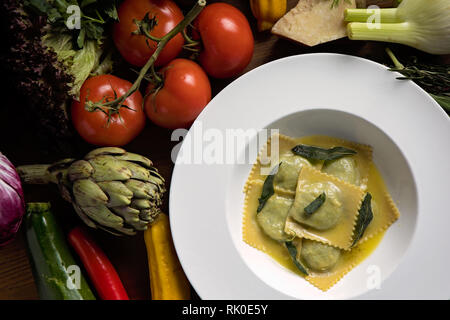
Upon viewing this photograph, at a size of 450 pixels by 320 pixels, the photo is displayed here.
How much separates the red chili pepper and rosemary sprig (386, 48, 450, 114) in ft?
5.57

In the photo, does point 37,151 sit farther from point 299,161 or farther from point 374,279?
point 374,279

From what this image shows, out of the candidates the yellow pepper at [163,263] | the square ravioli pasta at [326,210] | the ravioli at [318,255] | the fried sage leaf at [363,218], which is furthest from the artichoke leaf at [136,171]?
the fried sage leaf at [363,218]

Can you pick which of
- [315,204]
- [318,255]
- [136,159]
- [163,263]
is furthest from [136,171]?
[318,255]

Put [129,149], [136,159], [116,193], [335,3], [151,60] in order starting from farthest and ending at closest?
[129,149] < [335,3] < [136,159] < [116,193] < [151,60]

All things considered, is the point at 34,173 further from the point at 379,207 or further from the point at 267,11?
the point at 379,207

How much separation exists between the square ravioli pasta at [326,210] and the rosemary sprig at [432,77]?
1.92ft

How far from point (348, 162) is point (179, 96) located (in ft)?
3.02

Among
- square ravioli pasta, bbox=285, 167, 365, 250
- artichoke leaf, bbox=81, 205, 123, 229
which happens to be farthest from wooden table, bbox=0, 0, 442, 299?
square ravioli pasta, bbox=285, 167, 365, 250

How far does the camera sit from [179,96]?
2113 millimetres

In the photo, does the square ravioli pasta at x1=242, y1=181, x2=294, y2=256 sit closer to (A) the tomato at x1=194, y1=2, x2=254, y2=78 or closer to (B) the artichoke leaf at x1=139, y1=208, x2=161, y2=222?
(B) the artichoke leaf at x1=139, y1=208, x2=161, y2=222

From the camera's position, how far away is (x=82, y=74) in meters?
2.09

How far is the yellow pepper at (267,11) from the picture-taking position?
7.39ft

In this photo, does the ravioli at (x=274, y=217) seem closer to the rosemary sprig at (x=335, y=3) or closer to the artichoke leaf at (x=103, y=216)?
the artichoke leaf at (x=103, y=216)
